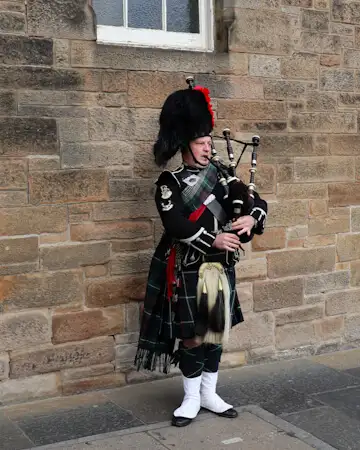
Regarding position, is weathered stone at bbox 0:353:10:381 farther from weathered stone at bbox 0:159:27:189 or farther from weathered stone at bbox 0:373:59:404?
weathered stone at bbox 0:159:27:189

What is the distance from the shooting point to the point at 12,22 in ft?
13.9

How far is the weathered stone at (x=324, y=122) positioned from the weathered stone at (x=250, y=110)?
0.13 m

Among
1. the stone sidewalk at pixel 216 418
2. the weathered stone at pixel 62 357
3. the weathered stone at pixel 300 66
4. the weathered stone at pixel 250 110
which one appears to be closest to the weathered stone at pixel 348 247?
the stone sidewalk at pixel 216 418

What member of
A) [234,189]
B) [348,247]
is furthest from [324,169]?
[234,189]

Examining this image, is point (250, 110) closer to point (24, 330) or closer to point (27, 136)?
point (27, 136)

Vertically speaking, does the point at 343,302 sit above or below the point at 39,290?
below

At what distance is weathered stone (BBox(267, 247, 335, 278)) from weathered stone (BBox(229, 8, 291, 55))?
4.90 feet

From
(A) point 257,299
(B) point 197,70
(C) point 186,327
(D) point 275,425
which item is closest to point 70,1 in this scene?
(B) point 197,70

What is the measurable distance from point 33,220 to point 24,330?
676 millimetres

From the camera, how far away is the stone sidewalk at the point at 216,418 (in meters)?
3.78

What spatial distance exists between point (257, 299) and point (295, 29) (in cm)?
201

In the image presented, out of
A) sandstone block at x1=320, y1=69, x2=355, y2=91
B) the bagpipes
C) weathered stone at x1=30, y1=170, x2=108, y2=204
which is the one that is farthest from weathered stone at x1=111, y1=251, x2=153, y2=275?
sandstone block at x1=320, y1=69, x2=355, y2=91

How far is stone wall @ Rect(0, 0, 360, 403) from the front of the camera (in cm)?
431

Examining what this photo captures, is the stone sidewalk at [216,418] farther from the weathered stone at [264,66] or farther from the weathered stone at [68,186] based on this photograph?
the weathered stone at [264,66]
